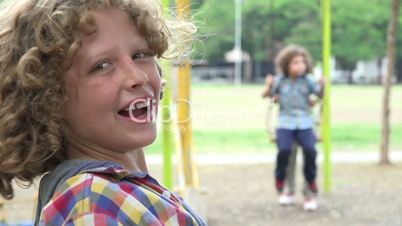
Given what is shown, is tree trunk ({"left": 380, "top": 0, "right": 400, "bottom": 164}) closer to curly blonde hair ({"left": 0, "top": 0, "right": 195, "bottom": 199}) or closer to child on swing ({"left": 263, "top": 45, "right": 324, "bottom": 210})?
child on swing ({"left": 263, "top": 45, "right": 324, "bottom": 210})

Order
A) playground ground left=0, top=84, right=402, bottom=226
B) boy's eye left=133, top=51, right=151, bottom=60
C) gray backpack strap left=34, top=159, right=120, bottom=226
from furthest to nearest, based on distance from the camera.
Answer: playground ground left=0, top=84, right=402, bottom=226
boy's eye left=133, top=51, right=151, bottom=60
gray backpack strap left=34, top=159, right=120, bottom=226

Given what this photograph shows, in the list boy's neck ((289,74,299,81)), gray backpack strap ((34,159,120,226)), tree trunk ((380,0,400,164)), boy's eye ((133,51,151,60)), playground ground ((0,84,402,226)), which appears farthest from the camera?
tree trunk ((380,0,400,164))

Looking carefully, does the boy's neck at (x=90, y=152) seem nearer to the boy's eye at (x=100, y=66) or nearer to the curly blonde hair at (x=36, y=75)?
the curly blonde hair at (x=36, y=75)

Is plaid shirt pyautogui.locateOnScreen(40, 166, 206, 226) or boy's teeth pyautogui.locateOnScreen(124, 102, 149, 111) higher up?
boy's teeth pyautogui.locateOnScreen(124, 102, 149, 111)

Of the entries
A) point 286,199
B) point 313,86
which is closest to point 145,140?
point 313,86

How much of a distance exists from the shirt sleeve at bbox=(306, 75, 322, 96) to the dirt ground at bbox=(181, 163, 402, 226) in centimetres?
127

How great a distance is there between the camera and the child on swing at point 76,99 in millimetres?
1140

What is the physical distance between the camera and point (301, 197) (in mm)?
7605

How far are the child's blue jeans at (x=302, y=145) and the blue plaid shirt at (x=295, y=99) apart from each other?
0.07m

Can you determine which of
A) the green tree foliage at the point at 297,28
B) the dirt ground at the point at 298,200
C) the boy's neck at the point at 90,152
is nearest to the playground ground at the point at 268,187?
the dirt ground at the point at 298,200

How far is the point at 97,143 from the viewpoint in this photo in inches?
46.6

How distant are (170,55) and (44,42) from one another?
414 millimetres

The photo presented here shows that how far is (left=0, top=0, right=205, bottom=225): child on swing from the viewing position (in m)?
1.14

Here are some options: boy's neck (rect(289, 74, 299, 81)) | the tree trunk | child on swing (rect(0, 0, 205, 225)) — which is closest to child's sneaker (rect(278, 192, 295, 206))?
boy's neck (rect(289, 74, 299, 81))
